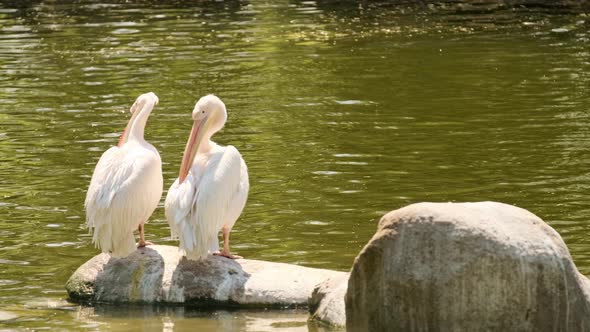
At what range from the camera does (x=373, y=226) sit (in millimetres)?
10195

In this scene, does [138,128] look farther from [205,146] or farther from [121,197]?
[121,197]

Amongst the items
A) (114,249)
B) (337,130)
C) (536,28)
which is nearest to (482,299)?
(114,249)

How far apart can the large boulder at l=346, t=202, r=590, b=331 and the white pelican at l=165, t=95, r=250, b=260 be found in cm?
156

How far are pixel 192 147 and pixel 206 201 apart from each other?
21.9 inches

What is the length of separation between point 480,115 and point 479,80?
95.3 inches

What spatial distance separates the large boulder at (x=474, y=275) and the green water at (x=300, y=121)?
0.91 meters

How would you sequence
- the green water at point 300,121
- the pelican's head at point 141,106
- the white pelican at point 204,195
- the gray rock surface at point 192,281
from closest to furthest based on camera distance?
the gray rock surface at point 192,281 → the white pelican at point 204,195 → the pelican's head at point 141,106 → the green water at point 300,121

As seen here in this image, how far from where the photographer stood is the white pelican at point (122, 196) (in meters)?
8.39

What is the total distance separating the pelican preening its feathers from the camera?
830 centimetres

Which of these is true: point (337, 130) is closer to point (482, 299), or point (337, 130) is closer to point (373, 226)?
point (373, 226)

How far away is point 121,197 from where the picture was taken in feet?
27.6

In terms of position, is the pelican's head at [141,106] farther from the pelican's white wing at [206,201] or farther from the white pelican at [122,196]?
the pelican's white wing at [206,201]

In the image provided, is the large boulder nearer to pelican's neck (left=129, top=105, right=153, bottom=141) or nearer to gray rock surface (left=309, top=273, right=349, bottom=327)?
gray rock surface (left=309, top=273, right=349, bottom=327)

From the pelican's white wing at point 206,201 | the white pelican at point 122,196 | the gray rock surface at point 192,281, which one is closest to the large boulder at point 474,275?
the gray rock surface at point 192,281
